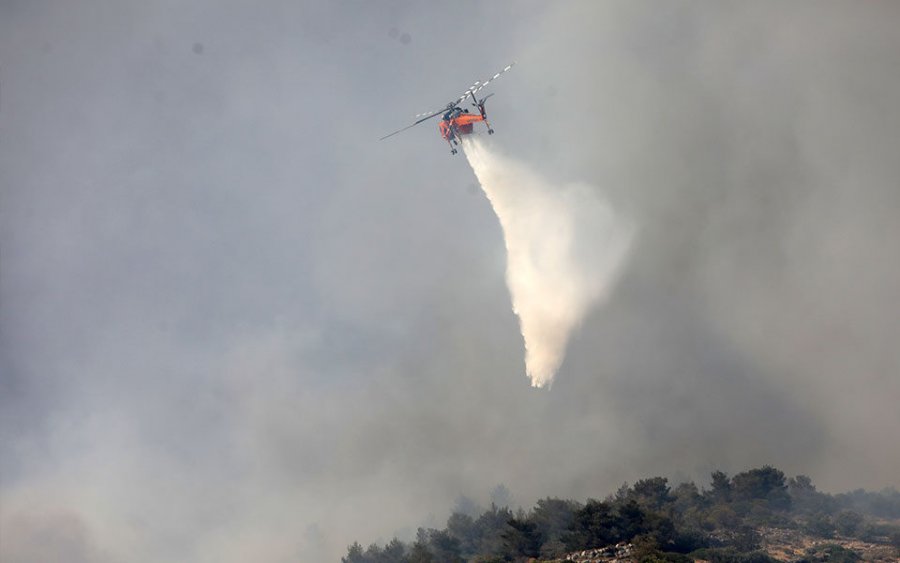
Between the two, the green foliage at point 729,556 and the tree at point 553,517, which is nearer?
the green foliage at point 729,556

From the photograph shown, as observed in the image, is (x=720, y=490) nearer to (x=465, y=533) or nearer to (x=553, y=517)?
(x=553, y=517)

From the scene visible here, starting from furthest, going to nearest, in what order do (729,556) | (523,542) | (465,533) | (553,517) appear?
1. (465,533)
2. (553,517)
3. (523,542)
4. (729,556)

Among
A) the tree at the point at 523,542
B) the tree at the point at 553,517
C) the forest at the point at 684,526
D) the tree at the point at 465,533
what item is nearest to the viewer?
the forest at the point at 684,526

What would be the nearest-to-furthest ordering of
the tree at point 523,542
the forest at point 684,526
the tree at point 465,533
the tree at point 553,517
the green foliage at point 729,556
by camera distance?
the green foliage at point 729,556 → the forest at point 684,526 → the tree at point 523,542 → the tree at point 553,517 → the tree at point 465,533

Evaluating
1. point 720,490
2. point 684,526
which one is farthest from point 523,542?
point 720,490

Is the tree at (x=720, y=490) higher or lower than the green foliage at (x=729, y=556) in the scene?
higher

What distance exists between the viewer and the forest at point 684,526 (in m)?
76.6

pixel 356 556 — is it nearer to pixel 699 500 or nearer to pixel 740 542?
pixel 699 500

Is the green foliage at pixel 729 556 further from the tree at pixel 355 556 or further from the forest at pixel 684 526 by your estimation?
A: the tree at pixel 355 556

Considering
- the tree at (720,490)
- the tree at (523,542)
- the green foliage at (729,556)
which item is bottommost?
the green foliage at (729,556)

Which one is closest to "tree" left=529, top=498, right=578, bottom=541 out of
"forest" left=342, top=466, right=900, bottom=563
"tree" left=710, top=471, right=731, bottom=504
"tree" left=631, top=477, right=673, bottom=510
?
"forest" left=342, top=466, right=900, bottom=563

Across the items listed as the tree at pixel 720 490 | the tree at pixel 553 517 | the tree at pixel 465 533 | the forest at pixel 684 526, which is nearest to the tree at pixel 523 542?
the forest at pixel 684 526

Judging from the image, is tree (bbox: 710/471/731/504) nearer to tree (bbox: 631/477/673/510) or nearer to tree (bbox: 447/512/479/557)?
tree (bbox: 631/477/673/510)

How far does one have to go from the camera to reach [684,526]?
3401 inches
